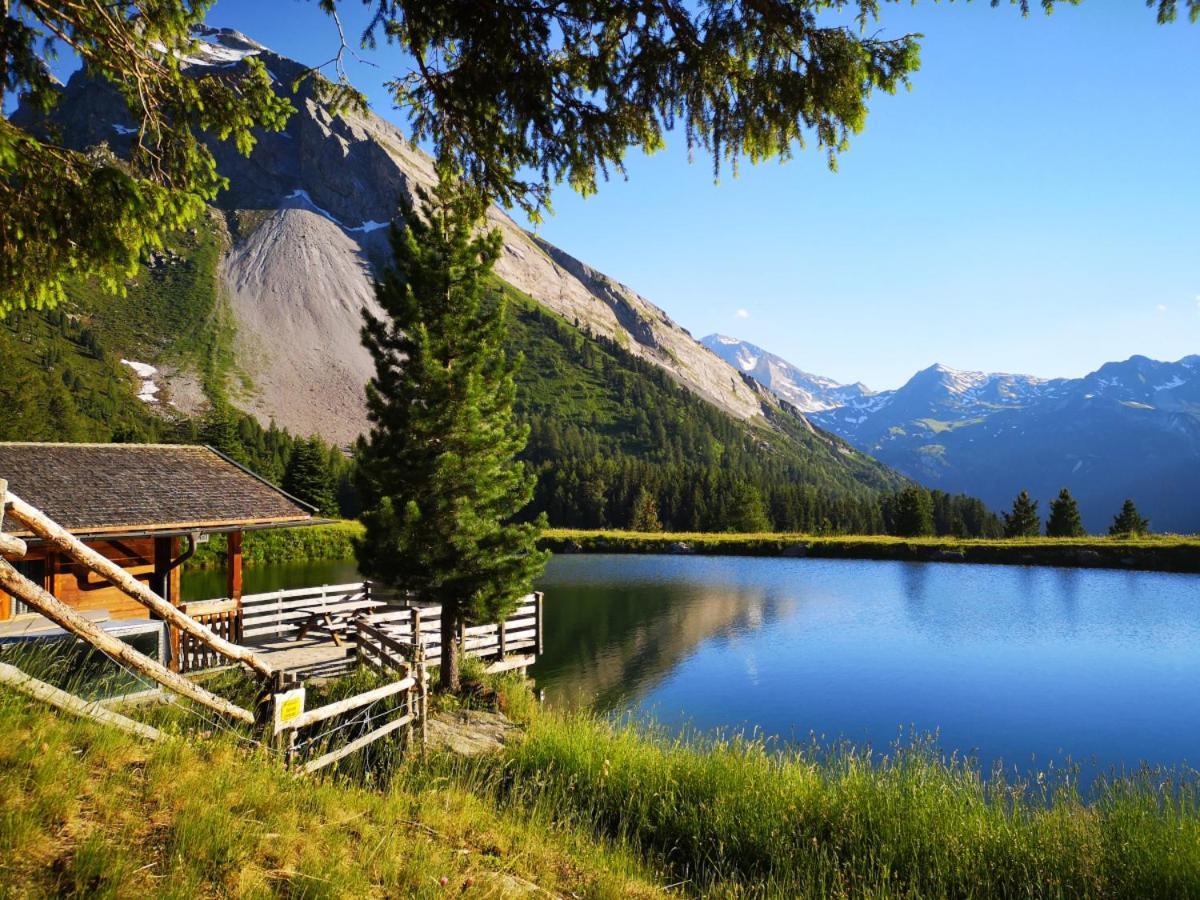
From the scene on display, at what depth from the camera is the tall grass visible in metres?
6.04

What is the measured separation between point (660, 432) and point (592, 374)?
114 ft

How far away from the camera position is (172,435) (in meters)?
87.9

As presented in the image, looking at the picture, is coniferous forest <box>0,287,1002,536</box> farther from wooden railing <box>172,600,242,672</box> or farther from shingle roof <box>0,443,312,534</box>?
wooden railing <box>172,600,242,672</box>

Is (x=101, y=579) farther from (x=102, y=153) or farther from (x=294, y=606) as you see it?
(x=102, y=153)

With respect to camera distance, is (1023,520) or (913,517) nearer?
(1023,520)

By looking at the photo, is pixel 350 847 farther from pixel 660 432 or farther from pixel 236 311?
pixel 236 311

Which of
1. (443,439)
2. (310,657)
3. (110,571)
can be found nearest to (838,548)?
(310,657)

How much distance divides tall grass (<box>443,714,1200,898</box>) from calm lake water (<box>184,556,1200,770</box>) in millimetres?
3189

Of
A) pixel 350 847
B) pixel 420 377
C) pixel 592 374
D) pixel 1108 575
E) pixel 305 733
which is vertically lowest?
pixel 1108 575

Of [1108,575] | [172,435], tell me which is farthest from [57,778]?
[172,435]

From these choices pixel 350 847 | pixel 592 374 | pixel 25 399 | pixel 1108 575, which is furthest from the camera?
pixel 592 374

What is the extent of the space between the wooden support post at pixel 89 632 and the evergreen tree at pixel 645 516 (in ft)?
275

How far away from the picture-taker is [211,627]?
16.2 m

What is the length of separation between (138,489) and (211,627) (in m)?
3.75
